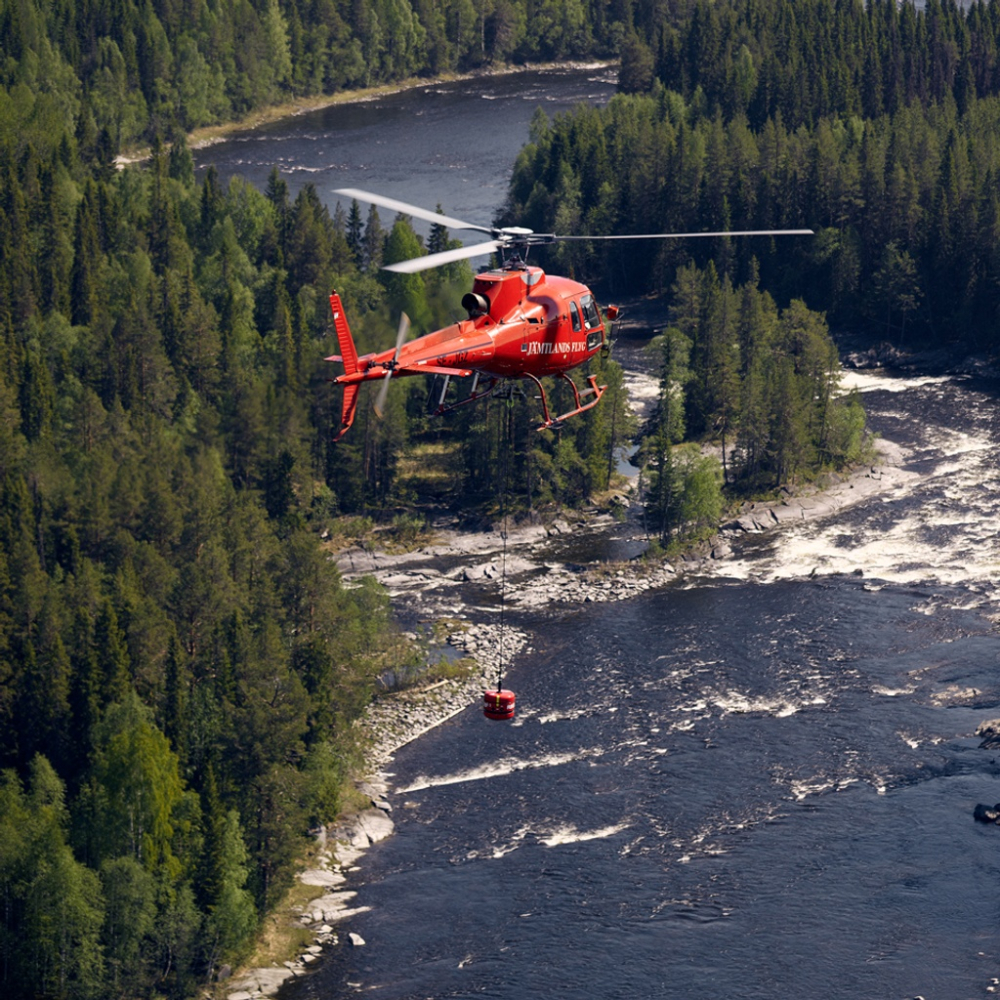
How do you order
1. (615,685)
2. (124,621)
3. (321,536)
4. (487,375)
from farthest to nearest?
(321,536)
(615,685)
(124,621)
(487,375)

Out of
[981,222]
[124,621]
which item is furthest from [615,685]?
[981,222]

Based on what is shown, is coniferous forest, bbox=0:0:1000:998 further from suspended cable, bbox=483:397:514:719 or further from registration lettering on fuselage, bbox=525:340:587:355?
registration lettering on fuselage, bbox=525:340:587:355

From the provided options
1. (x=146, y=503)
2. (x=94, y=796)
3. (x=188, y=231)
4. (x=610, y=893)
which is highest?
(x=188, y=231)

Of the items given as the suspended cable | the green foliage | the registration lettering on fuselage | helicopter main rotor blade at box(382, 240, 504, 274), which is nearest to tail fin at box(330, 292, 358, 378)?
helicopter main rotor blade at box(382, 240, 504, 274)

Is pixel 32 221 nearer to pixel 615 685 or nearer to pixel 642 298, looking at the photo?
pixel 642 298

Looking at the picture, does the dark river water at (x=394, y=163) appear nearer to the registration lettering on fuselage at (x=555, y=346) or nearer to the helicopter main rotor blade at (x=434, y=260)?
the registration lettering on fuselage at (x=555, y=346)

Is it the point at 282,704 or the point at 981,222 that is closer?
the point at 282,704

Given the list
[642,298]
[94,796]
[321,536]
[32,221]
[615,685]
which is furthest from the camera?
[642,298]
